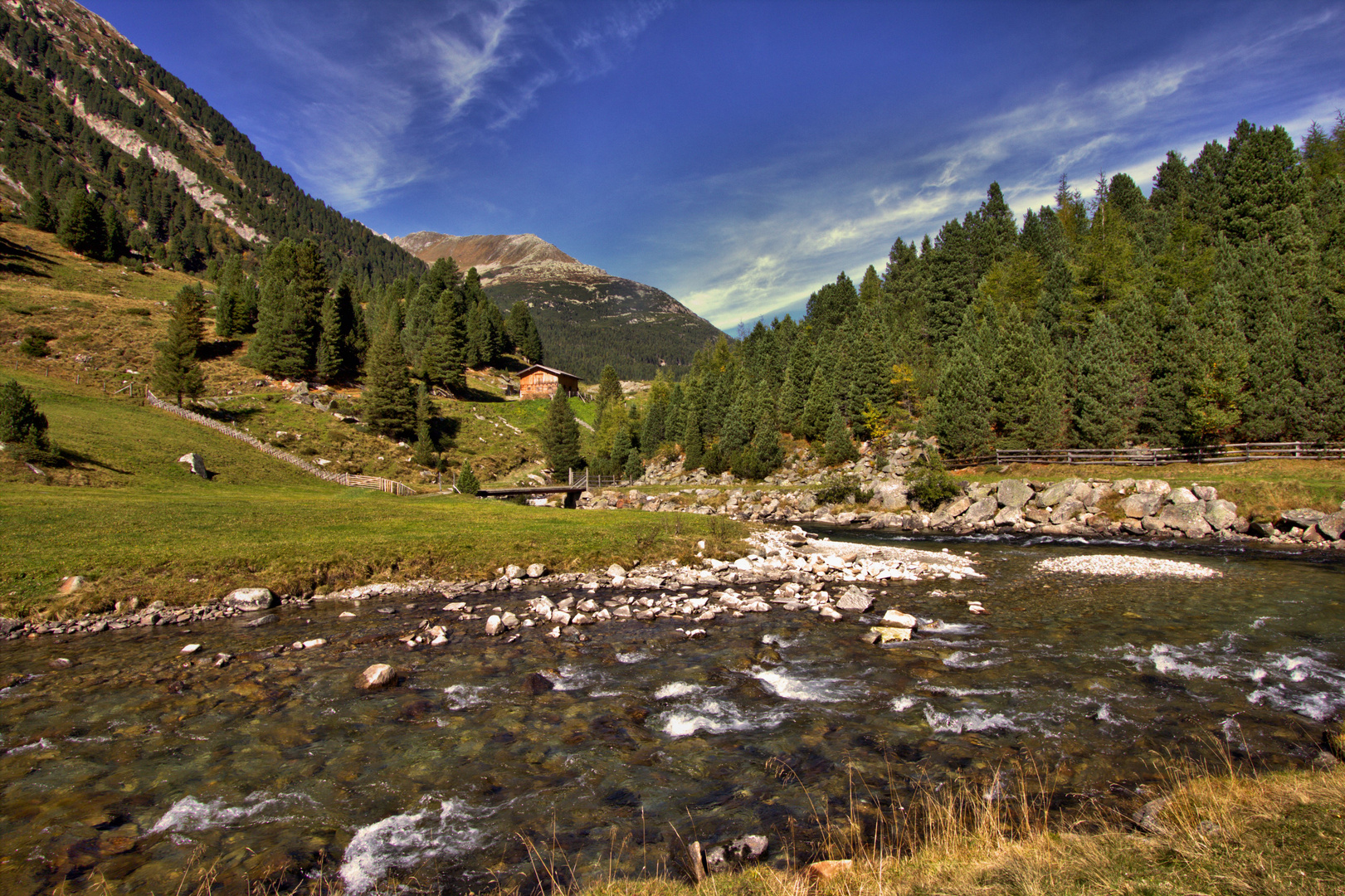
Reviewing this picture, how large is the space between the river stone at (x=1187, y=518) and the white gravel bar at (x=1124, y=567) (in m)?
9.90

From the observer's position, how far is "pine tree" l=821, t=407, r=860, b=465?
65.8m

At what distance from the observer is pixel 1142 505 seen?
34.2m

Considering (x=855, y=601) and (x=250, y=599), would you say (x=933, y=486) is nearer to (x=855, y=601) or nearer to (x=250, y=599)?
(x=855, y=601)

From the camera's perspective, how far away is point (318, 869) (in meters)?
6.28

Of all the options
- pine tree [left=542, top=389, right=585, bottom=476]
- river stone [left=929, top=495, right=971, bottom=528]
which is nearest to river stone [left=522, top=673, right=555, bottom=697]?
river stone [left=929, top=495, right=971, bottom=528]

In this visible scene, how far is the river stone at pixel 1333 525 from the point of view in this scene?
26.5m

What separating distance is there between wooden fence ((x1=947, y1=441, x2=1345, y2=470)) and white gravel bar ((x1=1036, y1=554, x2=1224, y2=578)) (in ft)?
82.2

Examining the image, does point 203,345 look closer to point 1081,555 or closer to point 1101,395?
point 1081,555

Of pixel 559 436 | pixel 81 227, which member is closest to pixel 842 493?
pixel 559 436

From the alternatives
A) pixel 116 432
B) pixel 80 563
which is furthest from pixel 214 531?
pixel 116 432

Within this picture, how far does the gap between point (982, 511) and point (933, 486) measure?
427 cm

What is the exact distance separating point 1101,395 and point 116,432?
77.6 metres

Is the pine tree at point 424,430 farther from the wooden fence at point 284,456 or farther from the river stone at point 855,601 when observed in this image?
the river stone at point 855,601

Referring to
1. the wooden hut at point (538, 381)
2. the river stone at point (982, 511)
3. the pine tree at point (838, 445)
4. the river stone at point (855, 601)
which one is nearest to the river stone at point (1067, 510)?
the river stone at point (982, 511)
